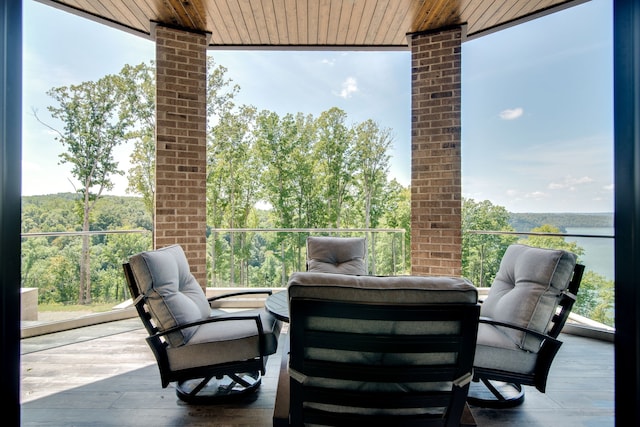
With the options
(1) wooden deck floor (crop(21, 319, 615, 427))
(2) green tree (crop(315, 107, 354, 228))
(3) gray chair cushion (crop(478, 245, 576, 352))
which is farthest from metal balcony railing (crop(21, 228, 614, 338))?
(2) green tree (crop(315, 107, 354, 228))

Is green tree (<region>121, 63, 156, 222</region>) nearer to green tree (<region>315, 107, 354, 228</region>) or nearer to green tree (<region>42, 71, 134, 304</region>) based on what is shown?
green tree (<region>42, 71, 134, 304</region>)

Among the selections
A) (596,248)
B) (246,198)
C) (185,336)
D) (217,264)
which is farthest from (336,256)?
(246,198)

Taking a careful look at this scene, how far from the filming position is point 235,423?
185 cm

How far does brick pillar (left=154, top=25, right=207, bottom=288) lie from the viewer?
3.45 meters

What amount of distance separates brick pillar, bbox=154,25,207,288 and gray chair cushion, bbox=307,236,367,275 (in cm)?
139

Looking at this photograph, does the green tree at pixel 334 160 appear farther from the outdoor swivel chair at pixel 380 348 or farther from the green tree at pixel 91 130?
the outdoor swivel chair at pixel 380 348

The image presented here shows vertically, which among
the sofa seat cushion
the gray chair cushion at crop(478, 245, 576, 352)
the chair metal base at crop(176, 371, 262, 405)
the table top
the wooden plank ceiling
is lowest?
the chair metal base at crop(176, 371, 262, 405)

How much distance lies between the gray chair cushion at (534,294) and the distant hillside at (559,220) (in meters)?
2.08

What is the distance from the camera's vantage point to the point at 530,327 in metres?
1.87

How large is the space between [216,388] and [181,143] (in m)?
2.62

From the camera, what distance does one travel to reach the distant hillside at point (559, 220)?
347 cm

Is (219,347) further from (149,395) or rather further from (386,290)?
(386,290)

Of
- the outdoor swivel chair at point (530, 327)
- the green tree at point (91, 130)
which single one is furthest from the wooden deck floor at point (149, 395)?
the green tree at point (91, 130)
